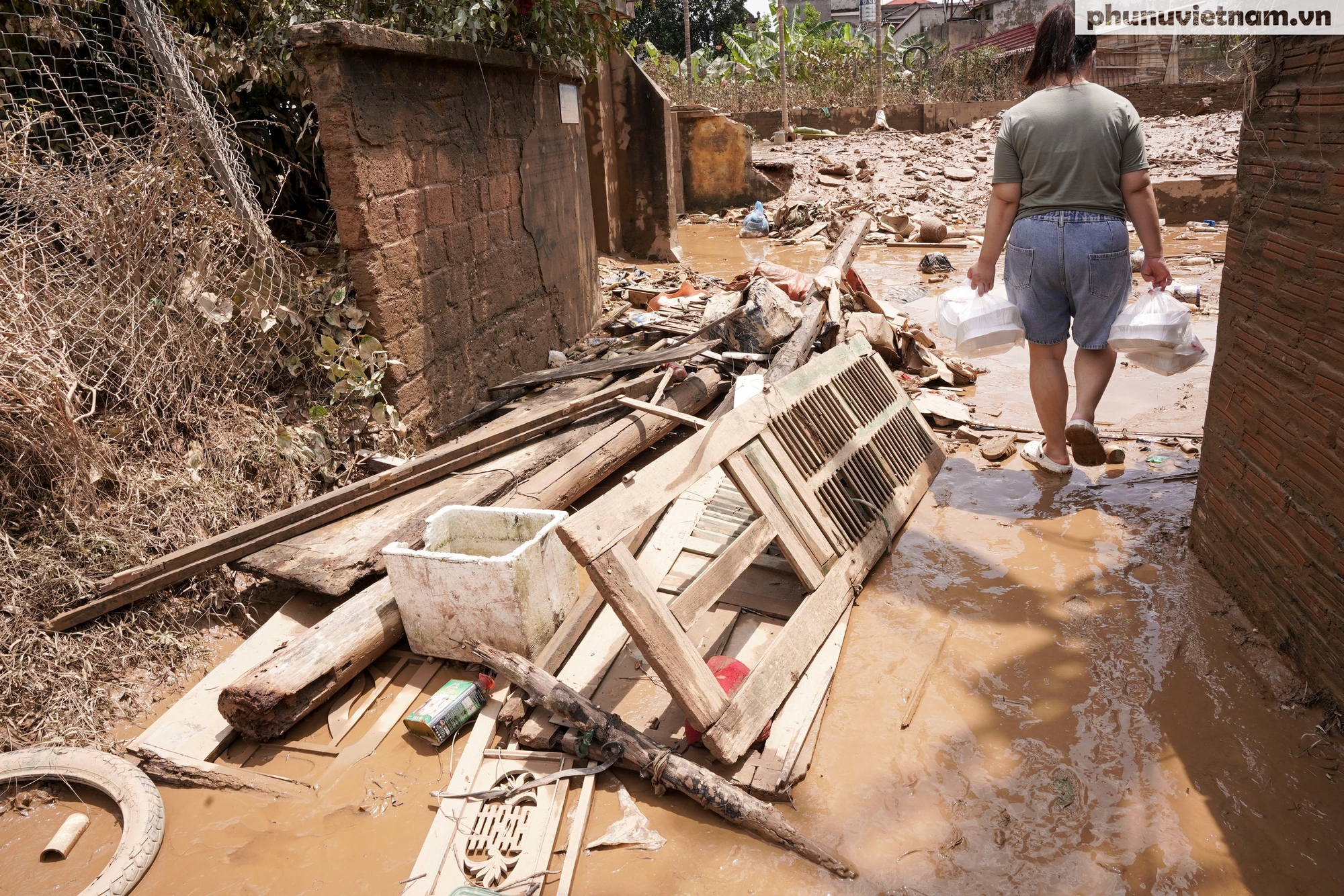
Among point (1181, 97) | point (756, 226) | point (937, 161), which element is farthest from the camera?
point (1181, 97)

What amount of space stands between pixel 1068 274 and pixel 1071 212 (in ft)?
0.94

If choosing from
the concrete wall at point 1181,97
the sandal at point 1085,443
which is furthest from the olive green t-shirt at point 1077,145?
the concrete wall at point 1181,97

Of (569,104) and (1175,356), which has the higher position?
(569,104)

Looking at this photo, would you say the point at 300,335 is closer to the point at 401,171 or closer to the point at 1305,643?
the point at 401,171

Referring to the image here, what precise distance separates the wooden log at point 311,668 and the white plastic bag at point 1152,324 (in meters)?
3.47

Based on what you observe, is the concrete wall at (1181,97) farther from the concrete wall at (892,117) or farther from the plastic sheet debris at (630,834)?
the plastic sheet debris at (630,834)

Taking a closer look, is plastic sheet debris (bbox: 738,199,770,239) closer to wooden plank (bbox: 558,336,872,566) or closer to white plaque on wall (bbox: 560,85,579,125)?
white plaque on wall (bbox: 560,85,579,125)

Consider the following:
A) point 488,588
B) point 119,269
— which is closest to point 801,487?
point 488,588

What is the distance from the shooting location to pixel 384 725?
3.03 meters

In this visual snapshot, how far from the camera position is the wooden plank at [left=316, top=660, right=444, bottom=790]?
9.33 ft

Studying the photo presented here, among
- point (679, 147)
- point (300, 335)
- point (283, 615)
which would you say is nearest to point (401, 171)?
point (300, 335)

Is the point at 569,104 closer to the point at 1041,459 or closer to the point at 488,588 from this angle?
the point at 1041,459

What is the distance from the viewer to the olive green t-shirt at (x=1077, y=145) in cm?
382

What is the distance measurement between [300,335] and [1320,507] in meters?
4.50
